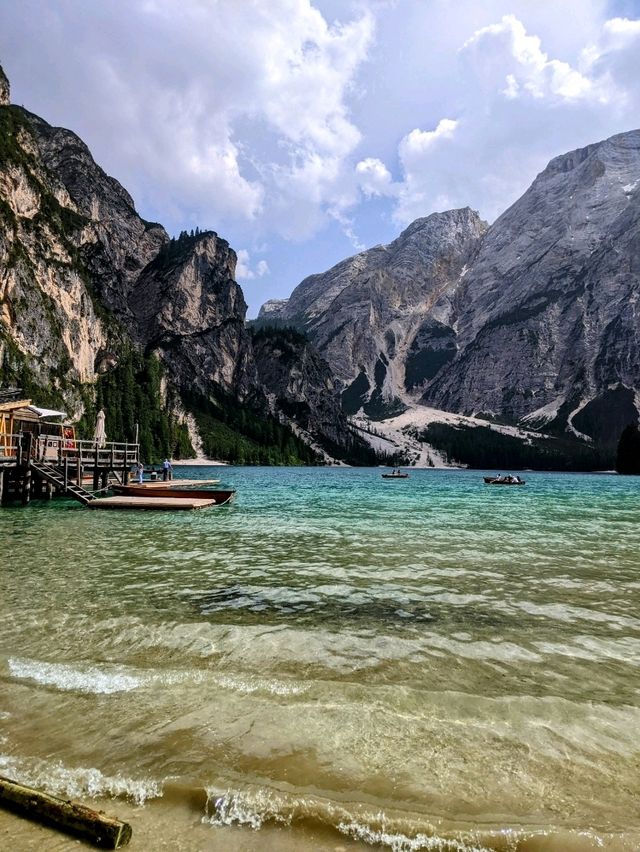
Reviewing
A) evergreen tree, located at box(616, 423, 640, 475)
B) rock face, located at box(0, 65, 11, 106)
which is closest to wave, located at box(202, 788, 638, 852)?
evergreen tree, located at box(616, 423, 640, 475)

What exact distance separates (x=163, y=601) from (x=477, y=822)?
890 centimetres

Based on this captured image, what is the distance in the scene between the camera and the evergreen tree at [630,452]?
178m

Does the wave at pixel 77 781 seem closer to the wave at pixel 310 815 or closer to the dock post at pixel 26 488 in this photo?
the wave at pixel 310 815

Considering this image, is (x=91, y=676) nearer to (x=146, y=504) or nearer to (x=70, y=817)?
(x=70, y=817)

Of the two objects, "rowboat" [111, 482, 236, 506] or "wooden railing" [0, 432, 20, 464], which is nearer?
"rowboat" [111, 482, 236, 506]

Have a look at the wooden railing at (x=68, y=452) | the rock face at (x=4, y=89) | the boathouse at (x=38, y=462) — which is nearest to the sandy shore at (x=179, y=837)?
the boathouse at (x=38, y=462)

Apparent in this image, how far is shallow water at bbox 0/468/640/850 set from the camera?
4.47 m

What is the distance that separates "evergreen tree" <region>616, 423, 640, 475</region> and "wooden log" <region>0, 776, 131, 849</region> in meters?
212

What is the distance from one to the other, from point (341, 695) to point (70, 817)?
3.87 metres

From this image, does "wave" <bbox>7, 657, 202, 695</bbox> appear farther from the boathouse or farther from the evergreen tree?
the evergreen tree

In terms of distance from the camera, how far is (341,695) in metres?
6.79

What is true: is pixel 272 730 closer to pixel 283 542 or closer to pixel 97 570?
pixel 97 570

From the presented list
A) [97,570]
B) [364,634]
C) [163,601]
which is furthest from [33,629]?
[364,634]

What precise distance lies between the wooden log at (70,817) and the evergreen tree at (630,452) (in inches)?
8337
